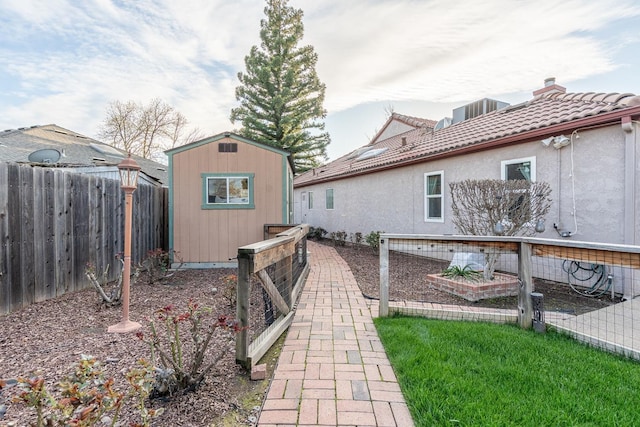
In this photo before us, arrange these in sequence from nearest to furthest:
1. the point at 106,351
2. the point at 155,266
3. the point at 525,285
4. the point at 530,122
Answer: the point at 106,351, the point at 525,285, the point at 155,266, the point at 530,122

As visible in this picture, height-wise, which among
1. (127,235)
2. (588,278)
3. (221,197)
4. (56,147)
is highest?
(56,147)

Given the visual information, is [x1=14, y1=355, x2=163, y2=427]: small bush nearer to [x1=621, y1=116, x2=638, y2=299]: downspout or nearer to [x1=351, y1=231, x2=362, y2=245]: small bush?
[x1=621, y1=116, x2=638, y2=299]: downspout

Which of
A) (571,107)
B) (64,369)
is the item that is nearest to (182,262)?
(64,369)

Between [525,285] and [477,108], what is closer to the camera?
[525,285]

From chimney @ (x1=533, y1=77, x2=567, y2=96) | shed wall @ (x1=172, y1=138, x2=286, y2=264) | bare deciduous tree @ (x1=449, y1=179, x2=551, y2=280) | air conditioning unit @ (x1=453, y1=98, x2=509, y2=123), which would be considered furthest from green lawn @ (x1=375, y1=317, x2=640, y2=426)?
air conditioning unit @ (x1=453, y1=98, x2=509, y2=123)

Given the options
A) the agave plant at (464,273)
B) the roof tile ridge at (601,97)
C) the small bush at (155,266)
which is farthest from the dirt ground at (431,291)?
the small bush at (155,266)

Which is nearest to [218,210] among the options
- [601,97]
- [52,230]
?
[52,230]

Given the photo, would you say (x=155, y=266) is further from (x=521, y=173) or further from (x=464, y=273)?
(x=521, y=173)

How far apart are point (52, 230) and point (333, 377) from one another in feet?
14.3

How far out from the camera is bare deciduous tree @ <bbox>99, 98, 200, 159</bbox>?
2325cm

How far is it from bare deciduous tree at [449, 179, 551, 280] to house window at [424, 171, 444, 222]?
2549 millimetres

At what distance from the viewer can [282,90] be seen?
18.7 meters

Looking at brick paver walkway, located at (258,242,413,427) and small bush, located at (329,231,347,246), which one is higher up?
small bush, located at (329,231,347,246)

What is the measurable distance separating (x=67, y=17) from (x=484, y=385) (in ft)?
33.3
